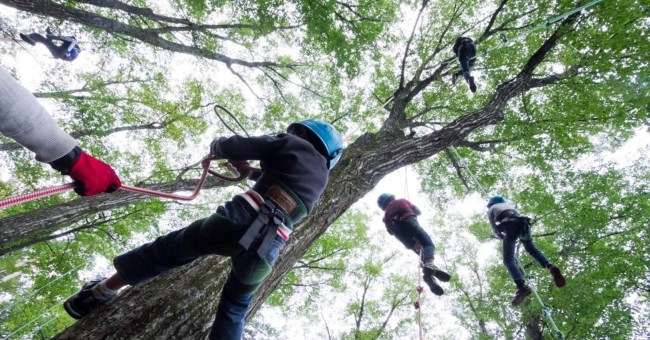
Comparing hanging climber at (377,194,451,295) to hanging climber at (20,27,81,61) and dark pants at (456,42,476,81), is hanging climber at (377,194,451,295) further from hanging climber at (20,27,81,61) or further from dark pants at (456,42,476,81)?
hanging climber at (20,27,81,61)

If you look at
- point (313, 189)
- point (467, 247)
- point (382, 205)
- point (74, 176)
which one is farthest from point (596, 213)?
point (74, 176)

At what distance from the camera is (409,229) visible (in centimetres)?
559

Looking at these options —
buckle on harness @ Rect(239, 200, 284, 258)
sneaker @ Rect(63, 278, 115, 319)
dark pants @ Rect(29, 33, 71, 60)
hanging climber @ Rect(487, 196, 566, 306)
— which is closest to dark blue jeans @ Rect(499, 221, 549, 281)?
hanging climber @ Rect(487, 196, 566, 306)

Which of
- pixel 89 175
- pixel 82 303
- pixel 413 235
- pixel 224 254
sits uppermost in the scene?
pixel 413 235

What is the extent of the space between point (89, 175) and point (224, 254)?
2.90 ft

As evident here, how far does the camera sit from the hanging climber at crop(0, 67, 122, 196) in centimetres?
120

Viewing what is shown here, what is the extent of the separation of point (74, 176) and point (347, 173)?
319 centimetres

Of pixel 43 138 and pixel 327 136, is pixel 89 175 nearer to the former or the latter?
pixel 43 138

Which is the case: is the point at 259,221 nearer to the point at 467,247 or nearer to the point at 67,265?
the point at 67,265

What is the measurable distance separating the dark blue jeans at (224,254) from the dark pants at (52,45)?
5101mm

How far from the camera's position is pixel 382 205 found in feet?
21.1

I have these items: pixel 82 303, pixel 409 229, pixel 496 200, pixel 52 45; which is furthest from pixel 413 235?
pixel 52 45

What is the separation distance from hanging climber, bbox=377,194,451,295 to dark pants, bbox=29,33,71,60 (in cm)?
622

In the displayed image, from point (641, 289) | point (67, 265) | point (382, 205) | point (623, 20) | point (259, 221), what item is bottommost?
point (67, 265)
